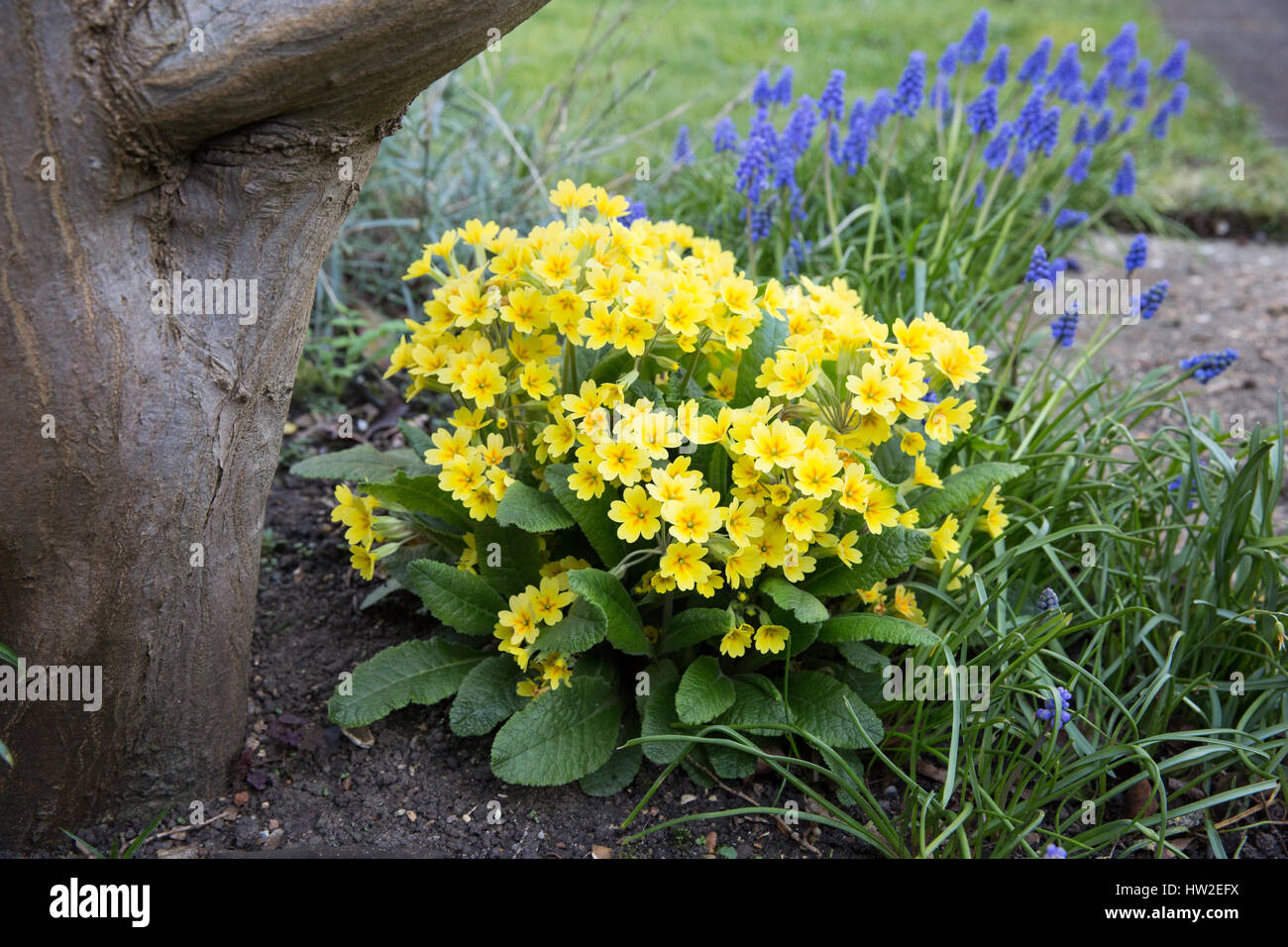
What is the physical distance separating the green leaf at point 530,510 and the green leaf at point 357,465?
18.0 inches

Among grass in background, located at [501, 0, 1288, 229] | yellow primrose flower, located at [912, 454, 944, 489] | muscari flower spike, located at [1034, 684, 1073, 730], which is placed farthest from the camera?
grass in background, located at [501, 0, 1288, 229]

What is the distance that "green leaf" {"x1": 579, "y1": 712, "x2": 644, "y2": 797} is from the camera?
80.0 inches

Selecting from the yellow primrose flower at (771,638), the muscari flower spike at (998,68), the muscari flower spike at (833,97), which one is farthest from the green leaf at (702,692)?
the muscari flower spike at (998,68)

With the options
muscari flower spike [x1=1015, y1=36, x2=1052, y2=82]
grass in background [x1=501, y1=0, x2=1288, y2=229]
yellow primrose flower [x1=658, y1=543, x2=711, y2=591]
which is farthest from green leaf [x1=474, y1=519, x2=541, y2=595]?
muscari flower spike [x1=1015, y1=36, x2=1052, y2=82]

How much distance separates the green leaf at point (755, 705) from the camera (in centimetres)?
201

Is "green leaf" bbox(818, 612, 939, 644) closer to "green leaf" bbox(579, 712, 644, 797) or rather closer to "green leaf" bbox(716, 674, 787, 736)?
"green leaf" bbox(716, 674, 787, 736)

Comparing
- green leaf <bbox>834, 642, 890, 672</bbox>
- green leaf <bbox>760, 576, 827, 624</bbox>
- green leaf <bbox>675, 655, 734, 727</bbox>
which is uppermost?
green leaf <bbox>760, 576, 827, 624</bbox>

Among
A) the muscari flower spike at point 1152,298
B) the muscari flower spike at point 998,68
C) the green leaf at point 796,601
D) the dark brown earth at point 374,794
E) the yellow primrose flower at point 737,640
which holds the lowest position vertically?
the dark brown earth at point 374,794

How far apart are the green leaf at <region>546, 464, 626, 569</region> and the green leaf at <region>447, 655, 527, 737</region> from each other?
1.08 ft

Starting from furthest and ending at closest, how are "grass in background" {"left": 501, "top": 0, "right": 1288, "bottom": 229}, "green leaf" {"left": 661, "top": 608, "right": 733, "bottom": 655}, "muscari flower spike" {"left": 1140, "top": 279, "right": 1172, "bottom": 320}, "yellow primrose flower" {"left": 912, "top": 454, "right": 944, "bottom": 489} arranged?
"grass in background" {"left": 501, "top": 0, "right": 1288, "bottom": 229} < "muscari flower spike" {"left": 1140, "top": 279, "right": 1172, "bottom": 320} < "yellow primrose flower" {"left": 912, "top": 454, "right": 944, "bottom": 489} < "green leaf" {"left": 661, "top": 608, "right": 733, "bottom": 655}

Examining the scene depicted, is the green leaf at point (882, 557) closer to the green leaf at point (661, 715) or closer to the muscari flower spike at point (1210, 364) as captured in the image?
the green leaf at point (661, 715)

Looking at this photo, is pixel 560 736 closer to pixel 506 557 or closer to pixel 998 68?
pixel 506 557

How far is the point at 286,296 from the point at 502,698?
89 centimetres

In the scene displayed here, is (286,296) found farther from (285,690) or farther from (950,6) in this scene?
(950,6)
